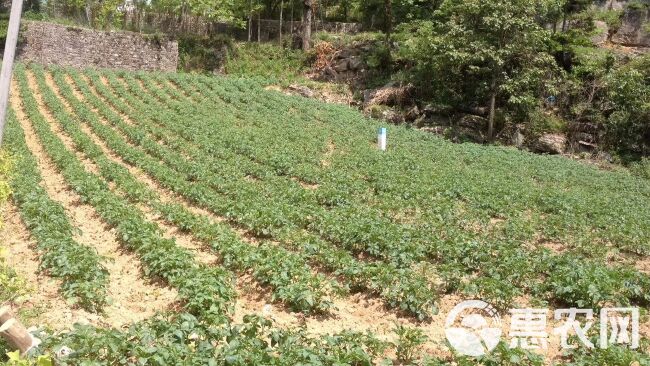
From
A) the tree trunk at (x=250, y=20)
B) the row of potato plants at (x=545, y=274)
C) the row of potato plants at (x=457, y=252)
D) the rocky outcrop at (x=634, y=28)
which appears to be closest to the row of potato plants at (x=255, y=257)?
the row of potato plants at (x=457, y=252)

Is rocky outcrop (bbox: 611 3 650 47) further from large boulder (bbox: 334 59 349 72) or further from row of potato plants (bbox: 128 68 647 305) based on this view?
row of potato plants (bbox: 128 68 647 305)

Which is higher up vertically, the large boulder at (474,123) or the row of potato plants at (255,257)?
the large boulder at (474,123)

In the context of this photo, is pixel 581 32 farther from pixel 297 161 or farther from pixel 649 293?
pixel 649 293

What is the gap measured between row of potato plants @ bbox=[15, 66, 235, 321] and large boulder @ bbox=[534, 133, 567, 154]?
19.9 metres

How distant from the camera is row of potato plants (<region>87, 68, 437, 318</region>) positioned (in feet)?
25.8

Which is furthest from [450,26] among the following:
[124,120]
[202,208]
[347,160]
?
[202,208]

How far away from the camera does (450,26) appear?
87.1 feet

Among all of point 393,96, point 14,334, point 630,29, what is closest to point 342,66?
point 393,96

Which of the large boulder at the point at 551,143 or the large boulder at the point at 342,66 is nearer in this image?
the large boulder at the point at 551,143

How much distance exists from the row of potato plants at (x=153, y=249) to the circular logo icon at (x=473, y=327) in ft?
10.0

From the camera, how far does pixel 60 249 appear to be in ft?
29.3

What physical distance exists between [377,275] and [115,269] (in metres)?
4.89

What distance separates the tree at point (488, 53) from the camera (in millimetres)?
24891

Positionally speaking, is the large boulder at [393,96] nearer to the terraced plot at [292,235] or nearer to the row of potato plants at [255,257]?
the terraced plot at [292,235]
